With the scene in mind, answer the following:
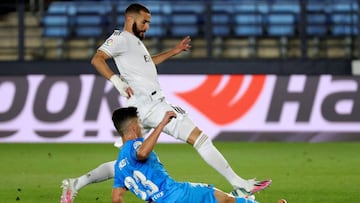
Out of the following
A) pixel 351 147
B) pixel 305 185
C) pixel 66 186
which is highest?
pixel 66 186

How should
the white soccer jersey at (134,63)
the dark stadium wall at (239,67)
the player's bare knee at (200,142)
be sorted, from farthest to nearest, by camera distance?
1. the dark stadium wall at (239,67)
2. the white soccer jersey at (134,63)
3. the player's bare knee at (200,142)

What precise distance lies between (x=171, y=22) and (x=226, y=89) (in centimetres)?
314

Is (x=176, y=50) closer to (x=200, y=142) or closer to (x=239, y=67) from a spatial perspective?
(x=200, y=142)

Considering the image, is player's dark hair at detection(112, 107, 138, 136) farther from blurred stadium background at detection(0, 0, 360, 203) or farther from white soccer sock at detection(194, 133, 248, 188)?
→ blurred stadium background at detection(0, 0, 360, 203)

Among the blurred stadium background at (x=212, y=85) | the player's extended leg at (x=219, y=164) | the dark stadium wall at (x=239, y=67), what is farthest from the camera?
the dark stadium wall at (x=239, y=67)

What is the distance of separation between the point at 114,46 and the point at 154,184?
213 cm

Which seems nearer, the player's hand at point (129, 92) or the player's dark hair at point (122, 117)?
the player's dark hair at point (122, 117)

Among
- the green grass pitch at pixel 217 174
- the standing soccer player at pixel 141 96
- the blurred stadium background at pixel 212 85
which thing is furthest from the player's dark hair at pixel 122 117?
the blurred stadium background at pixel 212 85

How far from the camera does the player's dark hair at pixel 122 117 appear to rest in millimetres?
8258

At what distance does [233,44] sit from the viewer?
71.1 ft

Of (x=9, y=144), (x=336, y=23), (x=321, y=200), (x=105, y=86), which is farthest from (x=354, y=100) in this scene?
(x=321, y=200)

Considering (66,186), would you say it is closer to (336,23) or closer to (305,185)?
(305,185)

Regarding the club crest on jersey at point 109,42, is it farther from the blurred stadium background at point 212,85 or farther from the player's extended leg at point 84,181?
the blurred stadium background at point 212,85

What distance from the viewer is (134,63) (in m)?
10.1
